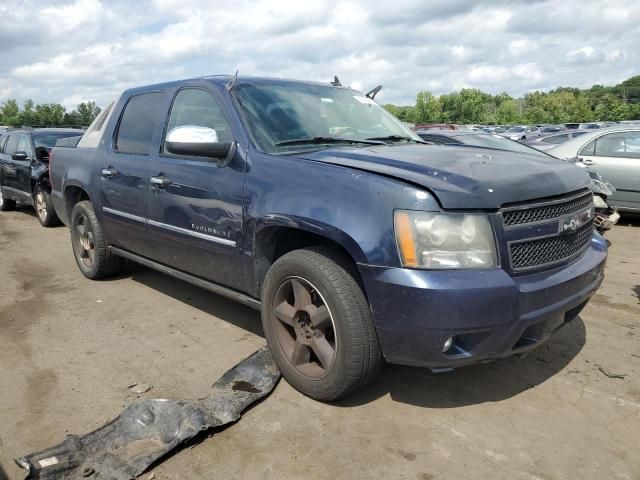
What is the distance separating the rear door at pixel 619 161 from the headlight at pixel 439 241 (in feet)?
22.5

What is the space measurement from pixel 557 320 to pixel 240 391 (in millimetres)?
1783

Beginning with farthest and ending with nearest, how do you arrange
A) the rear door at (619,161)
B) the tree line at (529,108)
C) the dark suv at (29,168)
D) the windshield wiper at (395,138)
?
the tree line at (529,108)
the dark suv at (29,168)
the rear door at (619,161)
the windshield wiper at (395,138)

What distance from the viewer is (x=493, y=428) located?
2805mm

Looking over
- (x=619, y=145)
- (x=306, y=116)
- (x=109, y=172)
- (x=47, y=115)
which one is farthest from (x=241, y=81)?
(x=47, y=115)

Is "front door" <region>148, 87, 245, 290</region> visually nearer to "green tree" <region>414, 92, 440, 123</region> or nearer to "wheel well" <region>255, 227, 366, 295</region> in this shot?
"wheel well" <region>255, 227, 366, 295</region>

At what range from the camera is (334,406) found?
120 inches

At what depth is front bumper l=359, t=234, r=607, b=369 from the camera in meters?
2.50

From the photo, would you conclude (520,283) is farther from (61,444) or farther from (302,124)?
(61,444)

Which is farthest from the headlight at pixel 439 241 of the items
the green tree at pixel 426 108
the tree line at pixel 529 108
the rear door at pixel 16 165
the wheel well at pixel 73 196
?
the green tree at pixel 426 108

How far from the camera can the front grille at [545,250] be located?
2639 mm

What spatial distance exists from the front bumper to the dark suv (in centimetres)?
778

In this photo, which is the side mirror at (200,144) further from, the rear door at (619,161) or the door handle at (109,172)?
the rear door at (619,161)

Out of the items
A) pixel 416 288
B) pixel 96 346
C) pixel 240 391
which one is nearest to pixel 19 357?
pixel 96 346

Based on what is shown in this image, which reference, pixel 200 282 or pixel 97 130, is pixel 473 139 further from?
pixel 200 282
